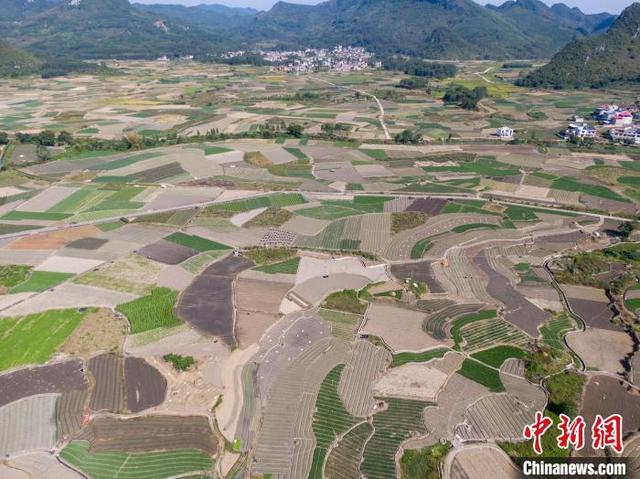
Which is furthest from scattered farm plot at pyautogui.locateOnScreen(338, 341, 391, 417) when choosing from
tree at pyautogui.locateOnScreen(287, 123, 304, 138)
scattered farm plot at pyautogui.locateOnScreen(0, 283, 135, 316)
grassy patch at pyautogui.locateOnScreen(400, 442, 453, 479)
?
tree at pyautogui.locateOnScreen(287, 123, 304, 138)

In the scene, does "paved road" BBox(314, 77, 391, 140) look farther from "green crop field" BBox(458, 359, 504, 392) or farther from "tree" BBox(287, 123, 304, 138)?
"green crop field" BBox(458, 359, 504, 392)

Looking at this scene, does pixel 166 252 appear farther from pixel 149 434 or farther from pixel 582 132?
pixel 582 132

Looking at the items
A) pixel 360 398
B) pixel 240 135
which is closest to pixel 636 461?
pixel 360 398

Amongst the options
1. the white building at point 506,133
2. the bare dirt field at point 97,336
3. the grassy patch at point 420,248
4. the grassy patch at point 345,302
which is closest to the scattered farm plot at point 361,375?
the grassy patch at point 345,302

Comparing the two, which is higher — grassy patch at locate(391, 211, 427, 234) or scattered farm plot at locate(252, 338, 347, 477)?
grassy patch at locate(391, 211, 427, 234)

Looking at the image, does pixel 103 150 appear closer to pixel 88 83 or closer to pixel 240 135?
pixel 240 135

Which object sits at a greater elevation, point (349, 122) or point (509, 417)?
point (349, 122)

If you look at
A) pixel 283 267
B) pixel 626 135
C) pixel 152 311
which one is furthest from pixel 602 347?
pixel 626 135
